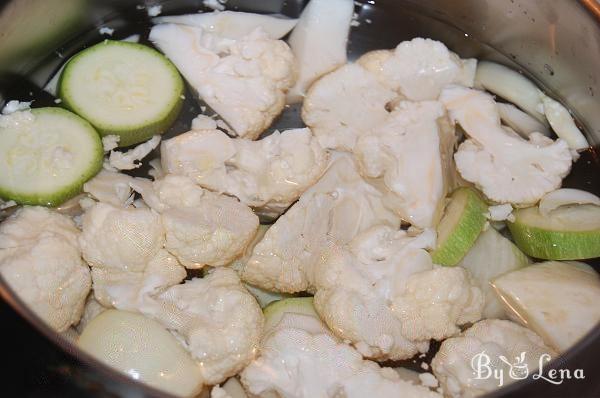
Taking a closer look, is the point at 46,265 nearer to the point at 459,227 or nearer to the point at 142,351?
the point at 142,351

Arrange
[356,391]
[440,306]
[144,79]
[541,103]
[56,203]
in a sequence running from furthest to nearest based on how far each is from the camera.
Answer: [541,103]
[144,79]
[56,203]
[440,306]
[356,391]

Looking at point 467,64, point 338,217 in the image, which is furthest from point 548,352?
point 467,64

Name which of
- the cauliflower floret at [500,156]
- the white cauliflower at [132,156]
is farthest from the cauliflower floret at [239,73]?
the cauliflower floret at [500,156]

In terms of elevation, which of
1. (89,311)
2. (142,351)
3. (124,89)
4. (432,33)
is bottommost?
(89,311)

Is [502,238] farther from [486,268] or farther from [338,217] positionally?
[338,217]

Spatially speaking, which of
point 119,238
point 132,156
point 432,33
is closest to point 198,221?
point 119,238

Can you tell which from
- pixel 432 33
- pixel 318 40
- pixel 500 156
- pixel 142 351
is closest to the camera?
pixel 142 351
